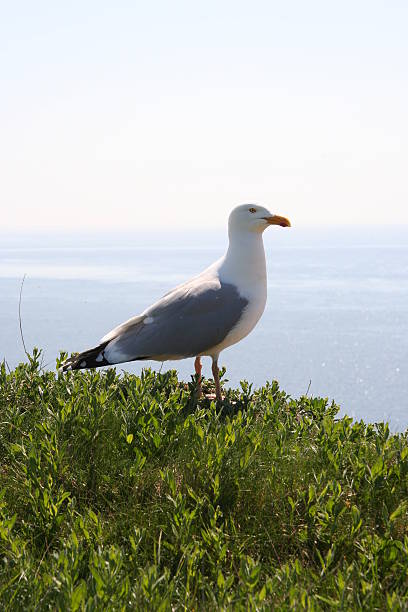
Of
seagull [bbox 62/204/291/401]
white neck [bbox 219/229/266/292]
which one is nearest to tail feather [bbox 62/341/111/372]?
seagull [bbox 62/204/291/401]

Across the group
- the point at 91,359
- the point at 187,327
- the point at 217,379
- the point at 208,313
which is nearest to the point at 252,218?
the point at 208,313

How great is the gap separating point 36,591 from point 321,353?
7879 cm

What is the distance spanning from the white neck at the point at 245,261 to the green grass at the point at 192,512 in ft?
5.32

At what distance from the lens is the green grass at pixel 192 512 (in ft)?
12.7

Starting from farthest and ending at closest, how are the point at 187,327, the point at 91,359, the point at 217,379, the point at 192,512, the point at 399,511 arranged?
1. the point at 217,379
2. the point at 91,359
3. the point at 187,327
4. the point at 399,511
5. the point at 192,512

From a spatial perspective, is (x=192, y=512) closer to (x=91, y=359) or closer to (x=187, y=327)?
(x=187, y=327)

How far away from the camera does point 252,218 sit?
7.79 meters

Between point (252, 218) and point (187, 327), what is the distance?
4.50 ft

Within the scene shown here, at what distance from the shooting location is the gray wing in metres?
7.36

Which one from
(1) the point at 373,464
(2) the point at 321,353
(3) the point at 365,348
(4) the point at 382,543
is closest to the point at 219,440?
(1) the point at 373,464

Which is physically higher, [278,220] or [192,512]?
[278,220]

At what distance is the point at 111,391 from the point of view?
729 cm

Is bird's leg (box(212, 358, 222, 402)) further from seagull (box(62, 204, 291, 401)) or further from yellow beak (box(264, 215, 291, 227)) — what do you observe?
yellow beak (box(264, 215, 291, 227))

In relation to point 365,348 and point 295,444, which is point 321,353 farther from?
point 295,444
